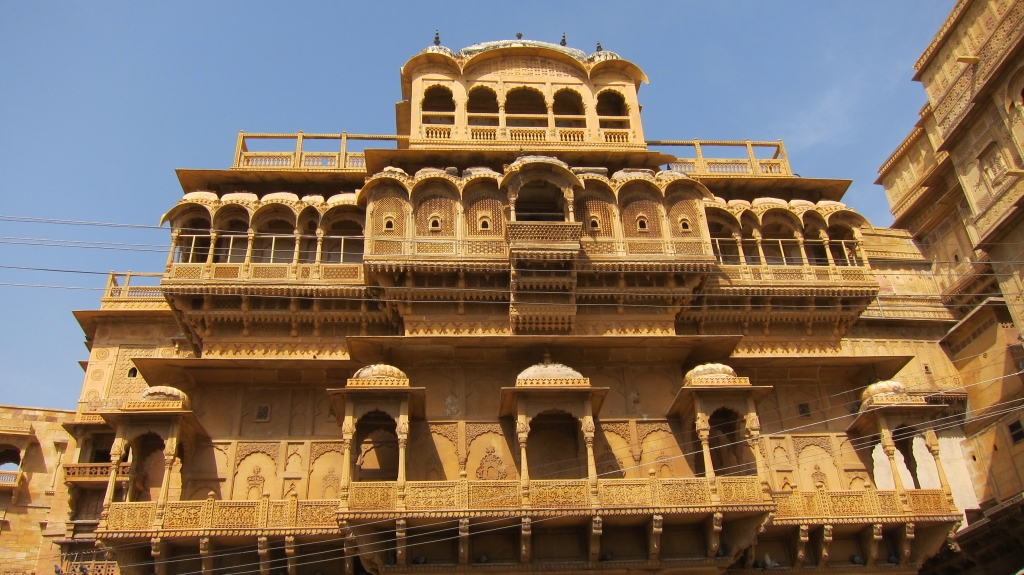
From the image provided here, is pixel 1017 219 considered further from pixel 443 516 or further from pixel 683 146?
pixel 443 516

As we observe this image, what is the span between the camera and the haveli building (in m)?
13.3

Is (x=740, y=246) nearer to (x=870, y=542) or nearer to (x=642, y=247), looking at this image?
(x=642, y=247)

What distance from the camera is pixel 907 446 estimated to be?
15.6 meters

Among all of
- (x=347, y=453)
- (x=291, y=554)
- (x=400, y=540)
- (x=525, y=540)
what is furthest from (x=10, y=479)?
(x=525, y=540)

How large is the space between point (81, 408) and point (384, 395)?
1152 centimetres

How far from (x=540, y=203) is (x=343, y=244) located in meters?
4.31

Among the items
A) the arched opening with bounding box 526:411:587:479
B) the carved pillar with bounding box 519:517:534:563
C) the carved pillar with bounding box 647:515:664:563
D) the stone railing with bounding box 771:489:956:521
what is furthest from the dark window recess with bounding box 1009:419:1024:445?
the carved pillar with bounding box 519:517:534:563

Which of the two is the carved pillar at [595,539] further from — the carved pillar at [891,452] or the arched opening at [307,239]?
the arched opening at [307,239]

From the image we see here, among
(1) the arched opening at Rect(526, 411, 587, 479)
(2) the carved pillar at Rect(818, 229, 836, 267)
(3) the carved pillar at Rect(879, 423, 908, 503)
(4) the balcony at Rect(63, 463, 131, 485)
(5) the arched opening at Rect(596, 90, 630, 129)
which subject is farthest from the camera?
(4) the balcony at Rect(63, 463, 131, 485)

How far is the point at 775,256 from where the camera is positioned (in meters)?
18.1

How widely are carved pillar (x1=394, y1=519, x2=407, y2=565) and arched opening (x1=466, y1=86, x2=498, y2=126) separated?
1006 centimetres

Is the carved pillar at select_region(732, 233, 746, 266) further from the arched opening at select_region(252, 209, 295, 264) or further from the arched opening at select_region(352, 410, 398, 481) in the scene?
the arched opening at select_region(252, 209, 295, 264)

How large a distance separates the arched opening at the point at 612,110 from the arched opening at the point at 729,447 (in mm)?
7591

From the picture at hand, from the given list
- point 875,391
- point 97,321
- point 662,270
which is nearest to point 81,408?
point 97,321
